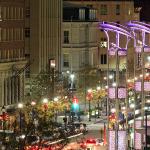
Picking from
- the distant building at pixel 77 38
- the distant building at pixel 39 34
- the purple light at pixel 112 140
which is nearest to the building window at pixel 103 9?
the distant building at pixel 77 38

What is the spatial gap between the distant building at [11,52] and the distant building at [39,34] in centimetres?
699

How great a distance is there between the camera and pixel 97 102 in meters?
121

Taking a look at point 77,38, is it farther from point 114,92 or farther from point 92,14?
point 114,92

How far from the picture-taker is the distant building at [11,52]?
10369cm

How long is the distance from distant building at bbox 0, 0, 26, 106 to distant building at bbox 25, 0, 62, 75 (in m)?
6.99

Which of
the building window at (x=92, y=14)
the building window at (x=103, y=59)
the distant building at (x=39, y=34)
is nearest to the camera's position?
the distant building at (x=39, y=34)

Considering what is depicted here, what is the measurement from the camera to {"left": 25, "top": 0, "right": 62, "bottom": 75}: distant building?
118312mm

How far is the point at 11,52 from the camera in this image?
4218 inches

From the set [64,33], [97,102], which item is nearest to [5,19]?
[97,102]

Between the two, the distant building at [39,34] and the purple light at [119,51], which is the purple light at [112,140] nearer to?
the purple light at [119,51]

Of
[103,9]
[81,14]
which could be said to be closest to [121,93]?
[81,14]

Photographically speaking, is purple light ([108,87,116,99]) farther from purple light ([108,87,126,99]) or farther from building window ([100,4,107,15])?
building window ([100,4,107,15])

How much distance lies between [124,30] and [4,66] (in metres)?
39.6

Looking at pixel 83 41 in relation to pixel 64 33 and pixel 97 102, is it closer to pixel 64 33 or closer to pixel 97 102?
pixel 64 33
